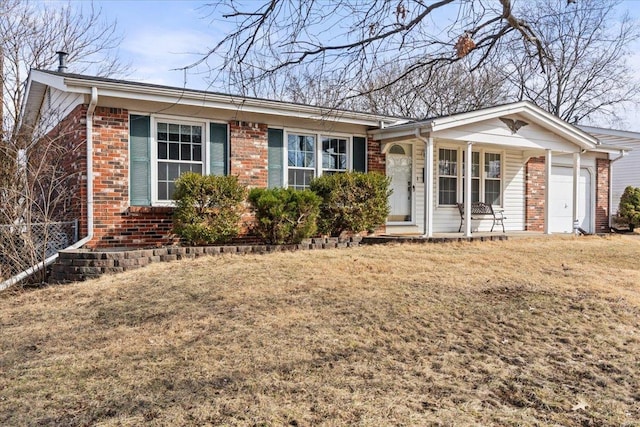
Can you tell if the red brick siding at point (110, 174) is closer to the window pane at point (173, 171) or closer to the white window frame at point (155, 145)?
the white window frame at point (155, 145)

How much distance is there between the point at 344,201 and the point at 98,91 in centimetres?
500

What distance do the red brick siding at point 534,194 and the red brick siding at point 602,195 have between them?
273 cm

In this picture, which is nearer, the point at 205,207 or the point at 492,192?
the point at 205,207

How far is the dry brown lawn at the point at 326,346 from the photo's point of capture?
3.48 metres

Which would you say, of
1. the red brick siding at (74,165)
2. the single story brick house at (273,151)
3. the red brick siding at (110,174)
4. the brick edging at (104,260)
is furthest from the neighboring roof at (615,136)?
the red brick siding at (74,165)

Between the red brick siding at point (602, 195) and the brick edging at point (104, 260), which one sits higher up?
the red brick siding at point (602, 195)

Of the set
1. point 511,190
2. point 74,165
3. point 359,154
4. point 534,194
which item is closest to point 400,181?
point 359,154

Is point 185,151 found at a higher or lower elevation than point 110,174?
higher

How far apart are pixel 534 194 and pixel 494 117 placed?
4035mm

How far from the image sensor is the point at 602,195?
16625mm

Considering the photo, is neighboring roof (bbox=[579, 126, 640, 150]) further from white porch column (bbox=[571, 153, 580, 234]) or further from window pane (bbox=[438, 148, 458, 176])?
window pane (bbox=[438, 148, 458, 176])

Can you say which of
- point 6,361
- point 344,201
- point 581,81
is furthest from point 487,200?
point 581,81

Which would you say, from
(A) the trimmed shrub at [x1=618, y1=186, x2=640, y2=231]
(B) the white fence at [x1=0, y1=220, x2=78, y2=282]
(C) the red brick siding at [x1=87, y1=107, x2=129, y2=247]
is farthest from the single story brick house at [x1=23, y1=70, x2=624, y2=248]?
(A) the trimmed shrub at [x1=618, y1=186, x2=640, y2=231]

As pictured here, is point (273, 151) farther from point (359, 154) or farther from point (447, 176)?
point (447, 176)
